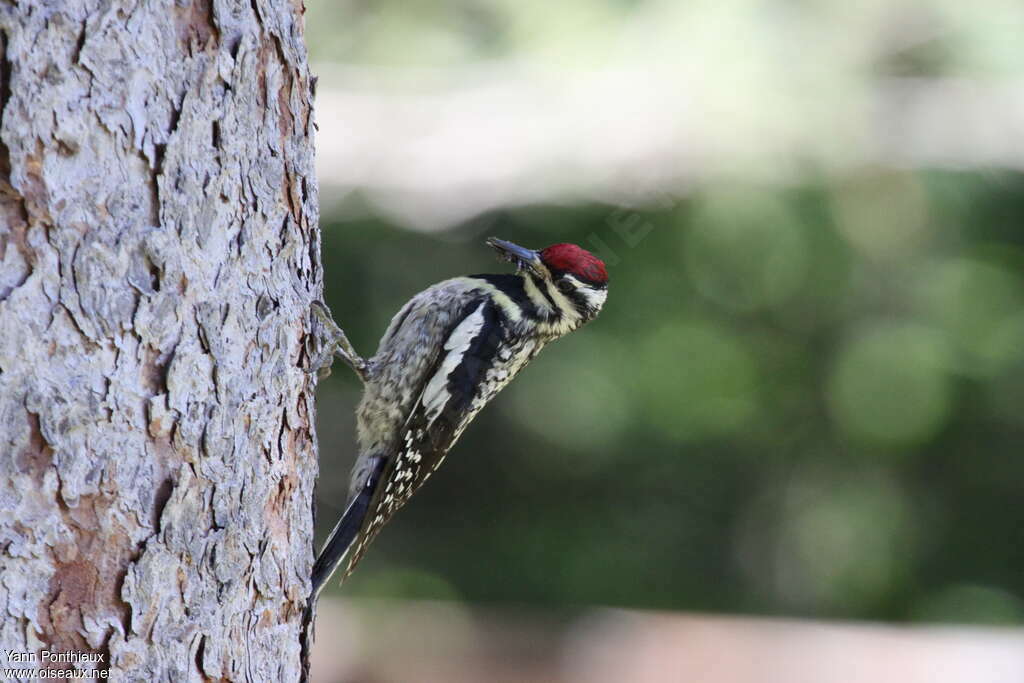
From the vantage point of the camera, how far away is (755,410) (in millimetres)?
6055

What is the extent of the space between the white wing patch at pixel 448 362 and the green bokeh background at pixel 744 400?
2.76 metres

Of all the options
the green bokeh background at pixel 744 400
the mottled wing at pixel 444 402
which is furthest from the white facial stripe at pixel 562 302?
the green bokeh background at pixel 744 400

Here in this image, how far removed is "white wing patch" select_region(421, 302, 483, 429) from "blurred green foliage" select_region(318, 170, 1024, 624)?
9.14 feet

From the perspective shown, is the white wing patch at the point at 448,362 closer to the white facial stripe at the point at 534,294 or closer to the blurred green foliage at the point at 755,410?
the white facial stripe at the point at 534,294

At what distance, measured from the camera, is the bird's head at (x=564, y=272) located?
9.59 ft

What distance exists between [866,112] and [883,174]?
36 cm

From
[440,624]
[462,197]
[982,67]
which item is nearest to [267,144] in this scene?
[462,197]

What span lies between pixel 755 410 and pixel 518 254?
3419 mm

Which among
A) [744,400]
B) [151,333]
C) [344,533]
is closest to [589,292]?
[344,533]

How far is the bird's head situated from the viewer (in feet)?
9.59

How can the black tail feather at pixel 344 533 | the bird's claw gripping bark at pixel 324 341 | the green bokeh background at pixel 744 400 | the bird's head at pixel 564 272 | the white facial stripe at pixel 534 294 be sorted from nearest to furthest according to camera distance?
1. the bird's claw gripping bark at pixel 324 341
2. the black tail feather at pixel 344 533
3. the bird's head at pixel 564 272
4. the white facial stripe at pixel 534 294
5. the green bokeh background at pixel 744 400

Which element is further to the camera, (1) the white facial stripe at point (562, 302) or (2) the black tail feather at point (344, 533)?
(1) the white facial stripe at point (562, 302)

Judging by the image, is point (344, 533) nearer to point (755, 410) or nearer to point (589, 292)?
point (589, 292)

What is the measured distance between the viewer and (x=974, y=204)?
228 inches
